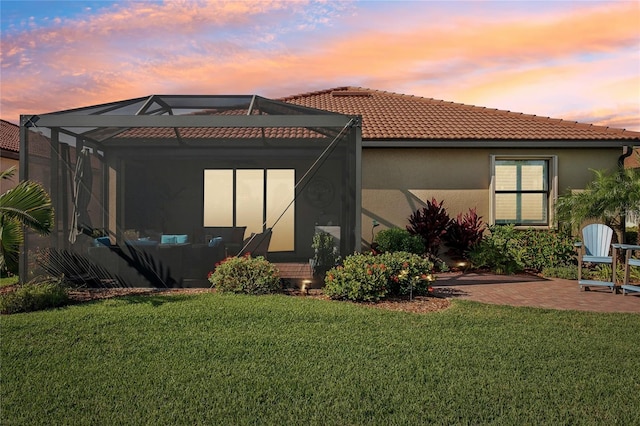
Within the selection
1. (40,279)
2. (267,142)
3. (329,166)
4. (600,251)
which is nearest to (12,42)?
(40,279)

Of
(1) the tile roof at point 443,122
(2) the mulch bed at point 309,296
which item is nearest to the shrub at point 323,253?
(2) the mulch bed at point 309,296

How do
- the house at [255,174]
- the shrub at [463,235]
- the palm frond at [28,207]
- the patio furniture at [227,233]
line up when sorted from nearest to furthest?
1. the palm frond at [28,207]
2. the house at [255,174]
3. the patio furniture at [227,233]
4. the shrub at [463,235]

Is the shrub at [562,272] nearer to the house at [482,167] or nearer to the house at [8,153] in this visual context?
the house at [482,167]

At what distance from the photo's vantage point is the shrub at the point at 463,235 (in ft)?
41.7

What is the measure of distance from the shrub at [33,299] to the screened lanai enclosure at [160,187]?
1204 mm

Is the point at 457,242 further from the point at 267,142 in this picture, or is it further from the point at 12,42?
the point at 12,42

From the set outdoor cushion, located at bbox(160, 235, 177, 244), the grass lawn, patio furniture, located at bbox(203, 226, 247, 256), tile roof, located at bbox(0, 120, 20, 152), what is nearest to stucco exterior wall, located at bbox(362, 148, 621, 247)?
patio furniture, located at bbox(203, 226, 247, 256)

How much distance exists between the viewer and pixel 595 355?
5.63 meters

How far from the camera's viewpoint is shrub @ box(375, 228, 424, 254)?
12.0 meters

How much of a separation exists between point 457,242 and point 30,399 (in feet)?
34.2

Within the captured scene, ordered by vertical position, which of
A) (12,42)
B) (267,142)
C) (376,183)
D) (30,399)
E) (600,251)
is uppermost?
(12,42)

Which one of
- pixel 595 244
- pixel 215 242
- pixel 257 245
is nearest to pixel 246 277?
pixel 257 245

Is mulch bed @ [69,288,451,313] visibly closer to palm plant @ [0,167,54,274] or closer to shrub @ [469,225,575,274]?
palm plant @ [0,167,54,274]

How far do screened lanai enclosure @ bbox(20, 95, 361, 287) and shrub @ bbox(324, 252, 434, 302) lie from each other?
721 millimetres
